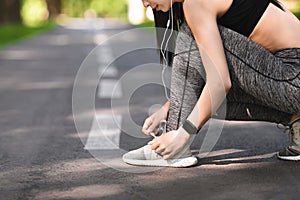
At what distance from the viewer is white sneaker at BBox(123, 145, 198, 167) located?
3.36 m

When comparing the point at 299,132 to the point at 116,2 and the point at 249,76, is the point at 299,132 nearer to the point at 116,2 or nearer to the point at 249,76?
the point at 249,76

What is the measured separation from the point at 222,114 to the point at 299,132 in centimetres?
42

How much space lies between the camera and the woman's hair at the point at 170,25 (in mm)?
3463

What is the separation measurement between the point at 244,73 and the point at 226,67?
0.14 metres

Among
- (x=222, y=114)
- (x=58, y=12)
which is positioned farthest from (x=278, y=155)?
(x=58, y=12)

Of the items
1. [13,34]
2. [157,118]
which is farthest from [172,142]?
[13,34]

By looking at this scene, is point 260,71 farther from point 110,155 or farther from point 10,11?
point 10,11

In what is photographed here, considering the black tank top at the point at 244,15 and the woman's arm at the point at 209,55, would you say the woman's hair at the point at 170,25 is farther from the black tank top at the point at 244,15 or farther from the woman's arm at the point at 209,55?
the woman's arm at the point at 209,55

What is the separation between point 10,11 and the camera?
1395 inches

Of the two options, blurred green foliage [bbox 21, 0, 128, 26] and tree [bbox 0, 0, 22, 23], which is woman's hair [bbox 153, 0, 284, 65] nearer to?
tree [bbox 0, 0, 22, 23]

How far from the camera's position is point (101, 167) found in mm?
3428

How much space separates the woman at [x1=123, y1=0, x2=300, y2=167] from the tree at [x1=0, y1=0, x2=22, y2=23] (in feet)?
103

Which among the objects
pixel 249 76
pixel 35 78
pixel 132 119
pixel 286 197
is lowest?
pixel 35 78

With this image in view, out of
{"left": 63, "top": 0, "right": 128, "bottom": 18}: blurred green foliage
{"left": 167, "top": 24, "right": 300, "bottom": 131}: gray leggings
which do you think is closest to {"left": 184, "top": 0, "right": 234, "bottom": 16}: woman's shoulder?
A: {"left": 167, "top": 24, "right": 300, "bottom": 131}: gray leggings
